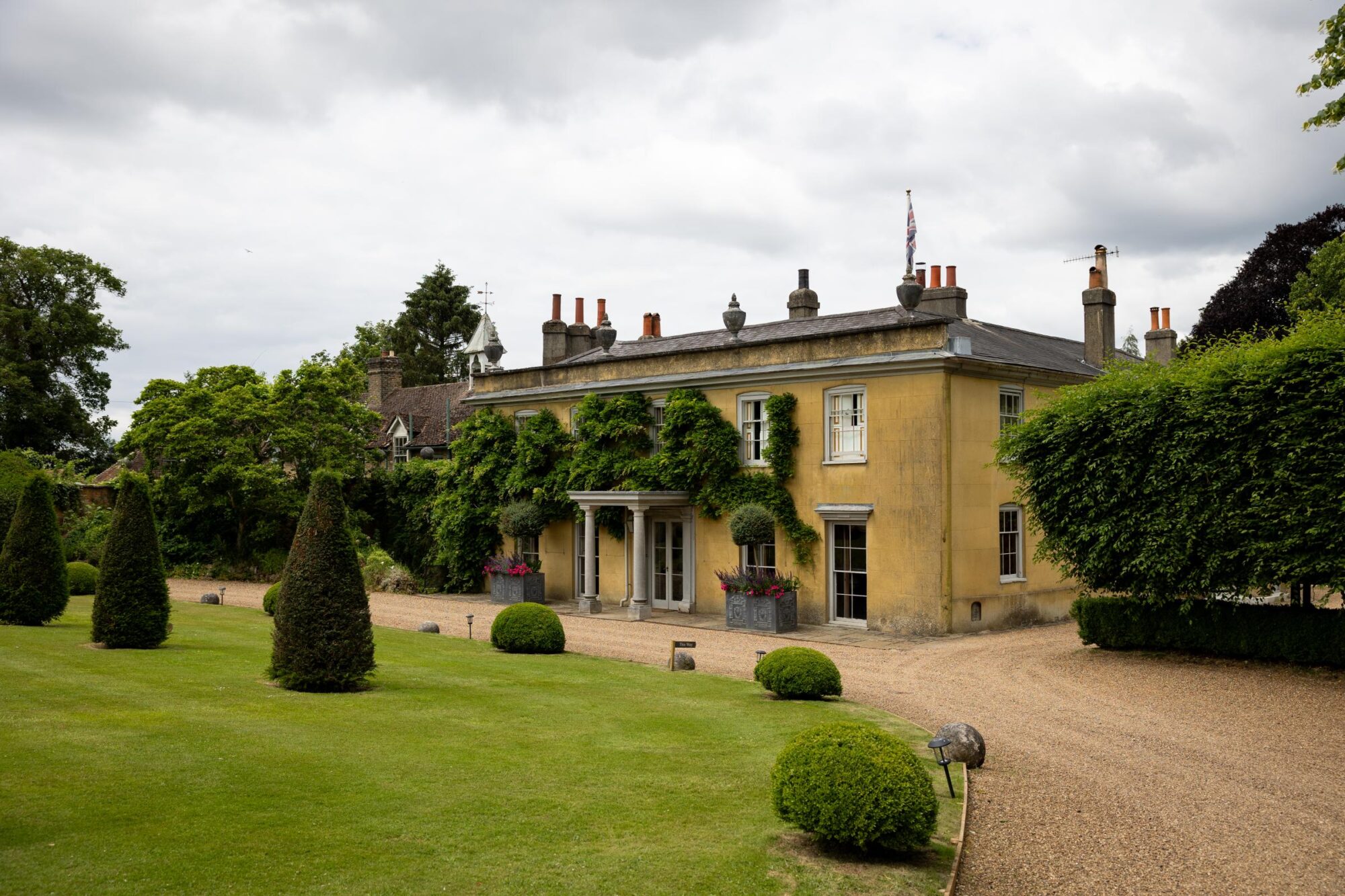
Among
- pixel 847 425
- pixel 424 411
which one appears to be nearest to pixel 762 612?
pixel 847 425

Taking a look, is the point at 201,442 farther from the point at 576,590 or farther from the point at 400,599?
the point at 576,590

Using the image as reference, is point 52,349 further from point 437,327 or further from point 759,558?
point 759,558

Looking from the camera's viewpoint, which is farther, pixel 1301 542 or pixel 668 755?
pixel 1301 542

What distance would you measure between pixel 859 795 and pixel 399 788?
401 centimetres

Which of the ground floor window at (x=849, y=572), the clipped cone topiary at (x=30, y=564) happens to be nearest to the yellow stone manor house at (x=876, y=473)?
the ground floor window at (x=849, y=572)

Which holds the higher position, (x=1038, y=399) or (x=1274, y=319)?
(x=1274, y=319)

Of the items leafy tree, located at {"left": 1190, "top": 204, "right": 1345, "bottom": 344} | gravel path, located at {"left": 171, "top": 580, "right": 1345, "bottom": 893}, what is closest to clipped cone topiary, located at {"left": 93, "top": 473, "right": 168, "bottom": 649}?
gravel path, located at {"left": 171, "top": 580, "right": 1345, "bottom": 893}

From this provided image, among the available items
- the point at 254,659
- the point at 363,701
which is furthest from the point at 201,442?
the point at 363,701

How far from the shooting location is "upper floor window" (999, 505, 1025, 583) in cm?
2406

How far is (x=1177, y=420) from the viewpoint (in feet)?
56.9

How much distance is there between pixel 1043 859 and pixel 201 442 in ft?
101

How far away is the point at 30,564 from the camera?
18656 millimetres

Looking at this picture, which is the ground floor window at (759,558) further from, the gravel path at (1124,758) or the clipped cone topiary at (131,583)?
the clipped cone topiary at (131,583)

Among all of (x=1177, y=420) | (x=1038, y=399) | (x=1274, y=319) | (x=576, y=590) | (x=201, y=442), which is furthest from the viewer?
(x=1274, y=319)
